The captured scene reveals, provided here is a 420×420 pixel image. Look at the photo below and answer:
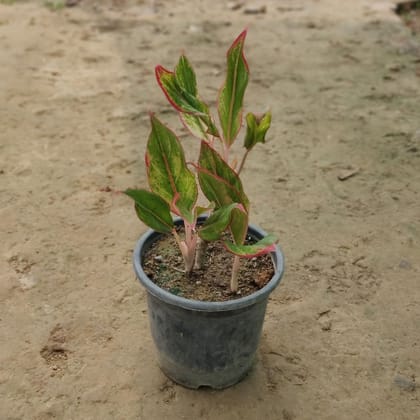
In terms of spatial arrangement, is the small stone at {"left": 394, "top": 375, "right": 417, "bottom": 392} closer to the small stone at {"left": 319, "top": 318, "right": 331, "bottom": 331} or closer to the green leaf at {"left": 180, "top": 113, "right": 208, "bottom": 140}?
the small stone at {"left": 319, "top": 318, "right": 331, "bottom": 331}

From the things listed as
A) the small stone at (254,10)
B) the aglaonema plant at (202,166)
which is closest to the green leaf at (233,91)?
the aglaonema plant at (202,166)

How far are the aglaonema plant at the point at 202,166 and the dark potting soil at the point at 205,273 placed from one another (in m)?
0.09

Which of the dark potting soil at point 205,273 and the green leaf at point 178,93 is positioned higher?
the green leaf at point 178,93

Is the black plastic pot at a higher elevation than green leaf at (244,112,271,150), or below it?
below

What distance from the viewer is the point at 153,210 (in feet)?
5.06

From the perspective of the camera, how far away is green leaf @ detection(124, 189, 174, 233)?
152cm

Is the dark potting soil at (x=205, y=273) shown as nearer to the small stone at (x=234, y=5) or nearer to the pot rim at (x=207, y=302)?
the pot rim at (x=207, y=302)

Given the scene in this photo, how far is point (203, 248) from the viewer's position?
1.68 metres

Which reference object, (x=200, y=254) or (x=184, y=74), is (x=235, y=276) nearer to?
(x=200, y=254)

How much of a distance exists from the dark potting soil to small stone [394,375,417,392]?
535 millimetres

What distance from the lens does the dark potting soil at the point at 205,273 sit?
5.36 feet

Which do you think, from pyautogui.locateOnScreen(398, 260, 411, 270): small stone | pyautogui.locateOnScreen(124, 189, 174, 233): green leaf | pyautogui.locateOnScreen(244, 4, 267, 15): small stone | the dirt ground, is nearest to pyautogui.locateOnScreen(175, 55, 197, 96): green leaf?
pyautogui.locateOnScreen(124, 189, 174, 233): green leaf

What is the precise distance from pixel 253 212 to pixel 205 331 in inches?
40.7

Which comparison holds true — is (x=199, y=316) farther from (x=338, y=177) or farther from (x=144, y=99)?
(x=144, y=99)
